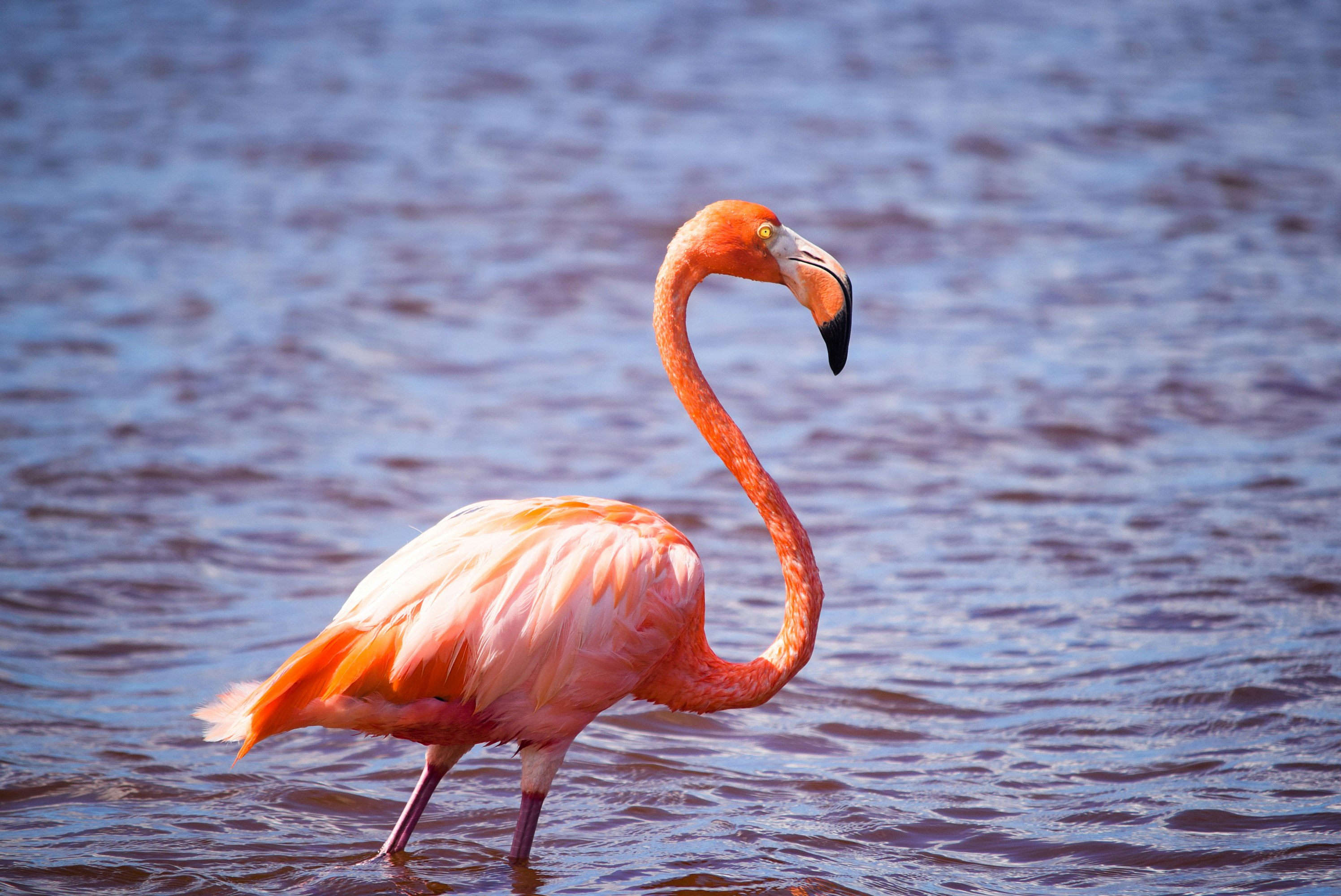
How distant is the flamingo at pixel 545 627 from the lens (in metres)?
3.67

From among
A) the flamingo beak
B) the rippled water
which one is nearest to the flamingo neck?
the flamingo beak

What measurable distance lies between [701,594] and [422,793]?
1.03 m

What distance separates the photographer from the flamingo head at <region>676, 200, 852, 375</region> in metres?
4.05

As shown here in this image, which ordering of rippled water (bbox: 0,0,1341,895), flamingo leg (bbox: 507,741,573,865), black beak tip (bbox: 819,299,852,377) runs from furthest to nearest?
rippled water (bbox: 0,0,1341,895), black beak tip (bbox: 819,299,852,377), flamingo leg (bbox: 507,741,573,865)

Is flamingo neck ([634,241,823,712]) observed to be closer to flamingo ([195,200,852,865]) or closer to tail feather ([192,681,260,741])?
flamingo ([195,200,852,865])

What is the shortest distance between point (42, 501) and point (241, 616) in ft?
5.86

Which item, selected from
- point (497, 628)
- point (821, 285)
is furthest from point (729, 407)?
point (497, 628)

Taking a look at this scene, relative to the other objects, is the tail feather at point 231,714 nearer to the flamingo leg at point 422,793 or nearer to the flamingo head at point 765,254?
the flamingo leg at point 422,793

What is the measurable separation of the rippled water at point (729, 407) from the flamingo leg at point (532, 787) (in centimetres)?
9

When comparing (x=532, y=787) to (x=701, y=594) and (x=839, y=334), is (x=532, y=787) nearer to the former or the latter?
(x=701, y=594)

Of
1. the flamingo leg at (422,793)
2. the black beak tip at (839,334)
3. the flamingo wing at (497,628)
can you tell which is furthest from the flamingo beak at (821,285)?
the flamingo leg at (422,793)

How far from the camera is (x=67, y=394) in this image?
8344 mm

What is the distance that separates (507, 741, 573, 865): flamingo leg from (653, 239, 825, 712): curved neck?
1.38ft

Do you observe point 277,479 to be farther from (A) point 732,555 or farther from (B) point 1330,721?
(B) point 1330,721
